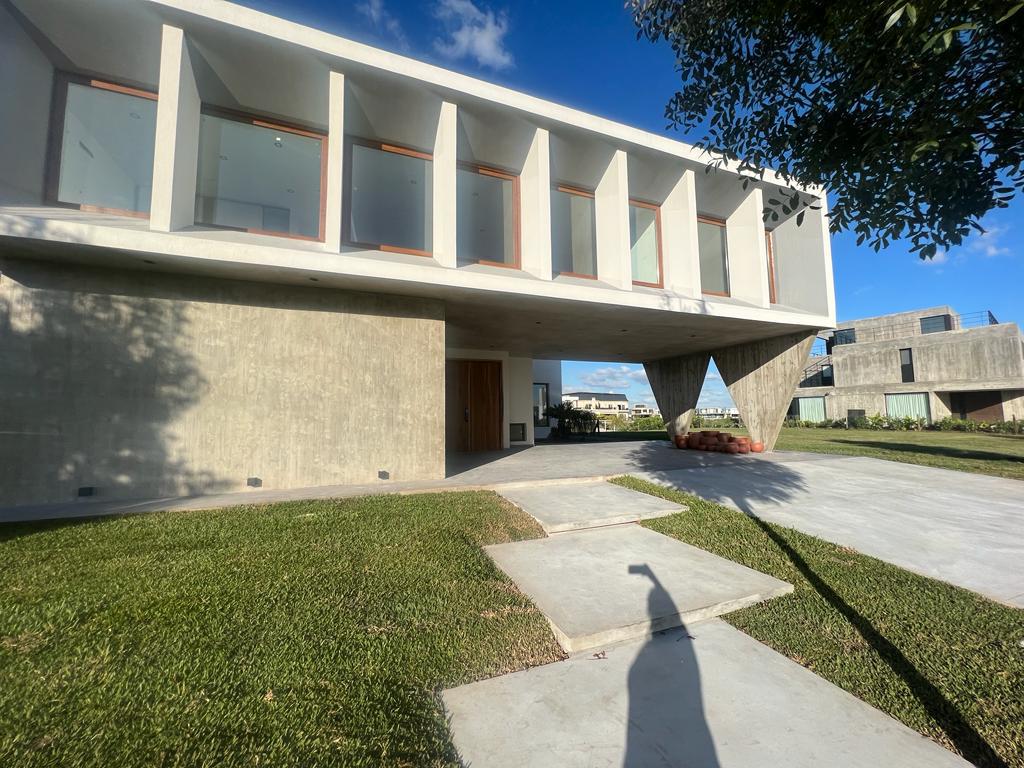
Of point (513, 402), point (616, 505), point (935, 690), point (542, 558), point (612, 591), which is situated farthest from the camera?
point (513, 402)

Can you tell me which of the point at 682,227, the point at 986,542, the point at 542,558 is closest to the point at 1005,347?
the point at 682,227

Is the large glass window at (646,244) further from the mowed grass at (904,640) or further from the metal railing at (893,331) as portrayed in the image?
the metal railing at (893,331)

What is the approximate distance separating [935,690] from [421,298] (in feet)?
22.7

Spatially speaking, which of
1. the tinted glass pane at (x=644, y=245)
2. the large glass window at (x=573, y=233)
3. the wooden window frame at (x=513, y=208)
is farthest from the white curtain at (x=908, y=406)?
the wooden window frame at (x=513, y=208)

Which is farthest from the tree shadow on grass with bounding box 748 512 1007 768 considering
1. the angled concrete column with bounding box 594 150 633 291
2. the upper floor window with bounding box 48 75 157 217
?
the upper floor window with bounding box 48 75 157 217

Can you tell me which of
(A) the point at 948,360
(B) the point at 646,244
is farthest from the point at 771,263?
(A) the point at 948,360

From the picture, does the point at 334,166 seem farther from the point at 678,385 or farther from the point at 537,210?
the point at 678,385

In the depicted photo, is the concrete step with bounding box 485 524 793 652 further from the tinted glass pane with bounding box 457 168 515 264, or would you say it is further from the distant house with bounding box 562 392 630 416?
the distant house with bounding box 562 392 630 416

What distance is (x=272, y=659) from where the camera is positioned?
1975mm

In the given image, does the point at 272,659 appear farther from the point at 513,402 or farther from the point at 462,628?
the point at 513,402

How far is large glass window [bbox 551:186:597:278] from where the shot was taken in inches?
309

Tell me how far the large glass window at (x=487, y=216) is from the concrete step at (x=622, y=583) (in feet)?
17.2

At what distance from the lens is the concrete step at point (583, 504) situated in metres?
4.30

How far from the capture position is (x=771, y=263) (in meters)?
10.1
